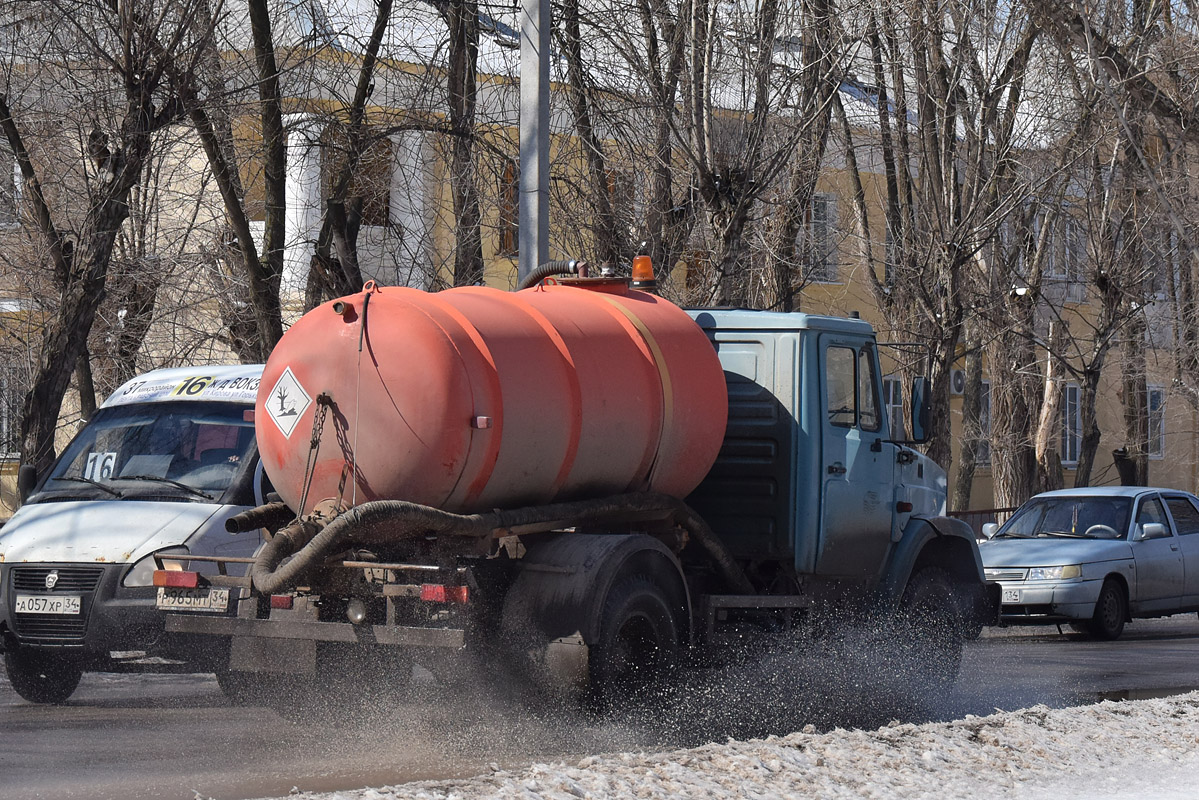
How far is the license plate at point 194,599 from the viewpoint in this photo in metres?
7.76

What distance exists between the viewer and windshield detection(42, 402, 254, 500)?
10219 millimetres

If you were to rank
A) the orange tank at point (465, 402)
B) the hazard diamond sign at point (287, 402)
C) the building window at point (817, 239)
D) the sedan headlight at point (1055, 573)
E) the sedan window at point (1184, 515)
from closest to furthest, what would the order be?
1. the orange tank at point (465, 402)
2. the hazard diamond sign at point (287, 402)
3. the sedan headlight at point (1055, 573)
4. the sedan window at point (1184, 515)
5. the building window at point (817, 239)

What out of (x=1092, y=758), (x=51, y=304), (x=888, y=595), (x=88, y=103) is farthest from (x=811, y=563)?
(x=51, y=304)

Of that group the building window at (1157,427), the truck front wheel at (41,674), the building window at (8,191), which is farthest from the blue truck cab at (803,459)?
the building window at (1157,427)

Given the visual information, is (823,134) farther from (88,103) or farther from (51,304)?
(51,304)

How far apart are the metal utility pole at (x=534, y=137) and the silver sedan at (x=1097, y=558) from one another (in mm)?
6394

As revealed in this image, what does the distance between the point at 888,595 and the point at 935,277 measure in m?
9.43

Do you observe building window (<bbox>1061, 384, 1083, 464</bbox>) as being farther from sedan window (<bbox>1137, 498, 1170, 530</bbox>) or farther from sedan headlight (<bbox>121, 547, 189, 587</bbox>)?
sedan headlight (<bbox>121, 547, 189, 587</bbox>)

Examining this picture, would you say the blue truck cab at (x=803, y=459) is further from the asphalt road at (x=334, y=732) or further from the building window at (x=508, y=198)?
the building window at (x=508, y=198)

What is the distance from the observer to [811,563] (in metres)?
9.80

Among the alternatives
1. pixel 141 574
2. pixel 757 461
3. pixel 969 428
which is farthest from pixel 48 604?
pixel 969 428

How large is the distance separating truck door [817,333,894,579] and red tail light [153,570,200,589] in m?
3.98

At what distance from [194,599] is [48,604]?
215 centimetres

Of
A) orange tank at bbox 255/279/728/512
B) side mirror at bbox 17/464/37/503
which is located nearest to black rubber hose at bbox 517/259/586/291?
orange tank at bbox 255/279/728/512
